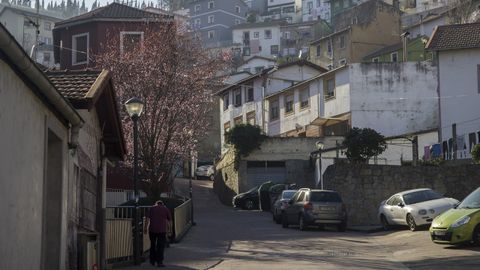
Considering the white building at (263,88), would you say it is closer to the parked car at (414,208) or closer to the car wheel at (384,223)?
the car wheel at (384,223)

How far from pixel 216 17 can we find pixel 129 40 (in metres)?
83.8

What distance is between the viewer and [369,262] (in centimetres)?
1631

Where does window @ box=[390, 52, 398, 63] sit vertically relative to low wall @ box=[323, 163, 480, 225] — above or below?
above

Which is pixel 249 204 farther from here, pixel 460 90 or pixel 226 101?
pixel 226 101

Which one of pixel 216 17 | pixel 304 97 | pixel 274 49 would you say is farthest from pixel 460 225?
pixel 216 17

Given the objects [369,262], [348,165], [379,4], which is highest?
[379,4]

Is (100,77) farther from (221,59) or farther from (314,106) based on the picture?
(314,106)

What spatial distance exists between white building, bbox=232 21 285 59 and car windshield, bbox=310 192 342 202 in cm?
8121

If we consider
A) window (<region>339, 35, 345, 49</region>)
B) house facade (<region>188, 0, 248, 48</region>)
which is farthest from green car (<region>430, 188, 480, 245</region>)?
house facade (<region>188, 0, 248, 48</region>)

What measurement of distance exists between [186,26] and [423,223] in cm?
1786

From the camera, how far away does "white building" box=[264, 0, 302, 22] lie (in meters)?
128

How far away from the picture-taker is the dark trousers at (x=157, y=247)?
16000mm

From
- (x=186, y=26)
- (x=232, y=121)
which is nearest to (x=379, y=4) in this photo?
(x=232, y=121)

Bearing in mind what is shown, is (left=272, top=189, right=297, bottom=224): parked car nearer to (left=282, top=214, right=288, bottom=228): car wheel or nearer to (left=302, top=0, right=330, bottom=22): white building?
(left=282, top=214, right=288, bottom=228): car wheel
